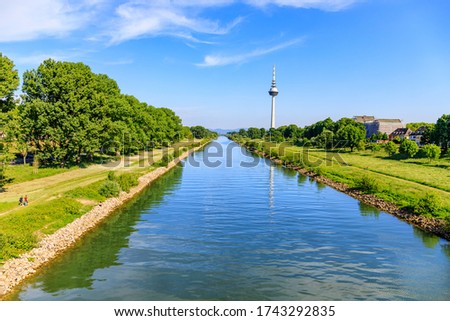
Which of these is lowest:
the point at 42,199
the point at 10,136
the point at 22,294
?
the point at 22,294

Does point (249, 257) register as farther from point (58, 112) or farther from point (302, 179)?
point (302, 179)

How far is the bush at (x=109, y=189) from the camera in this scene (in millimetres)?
46125

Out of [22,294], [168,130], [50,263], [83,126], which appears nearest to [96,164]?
[83,126]

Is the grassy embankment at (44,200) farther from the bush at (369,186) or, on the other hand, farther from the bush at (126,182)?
the bush at (369,186)

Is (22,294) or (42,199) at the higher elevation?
(42,199)

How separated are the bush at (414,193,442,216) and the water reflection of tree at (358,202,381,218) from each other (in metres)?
4.67

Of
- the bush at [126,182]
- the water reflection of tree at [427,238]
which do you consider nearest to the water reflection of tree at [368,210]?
the water reflection of tree at [427,238]

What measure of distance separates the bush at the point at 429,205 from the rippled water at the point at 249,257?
267 cm

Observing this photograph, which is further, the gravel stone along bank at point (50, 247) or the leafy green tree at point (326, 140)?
the leafy green tree at point (326, 140)

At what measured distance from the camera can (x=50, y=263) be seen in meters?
25.8

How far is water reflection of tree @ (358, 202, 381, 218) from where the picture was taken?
142 feet
